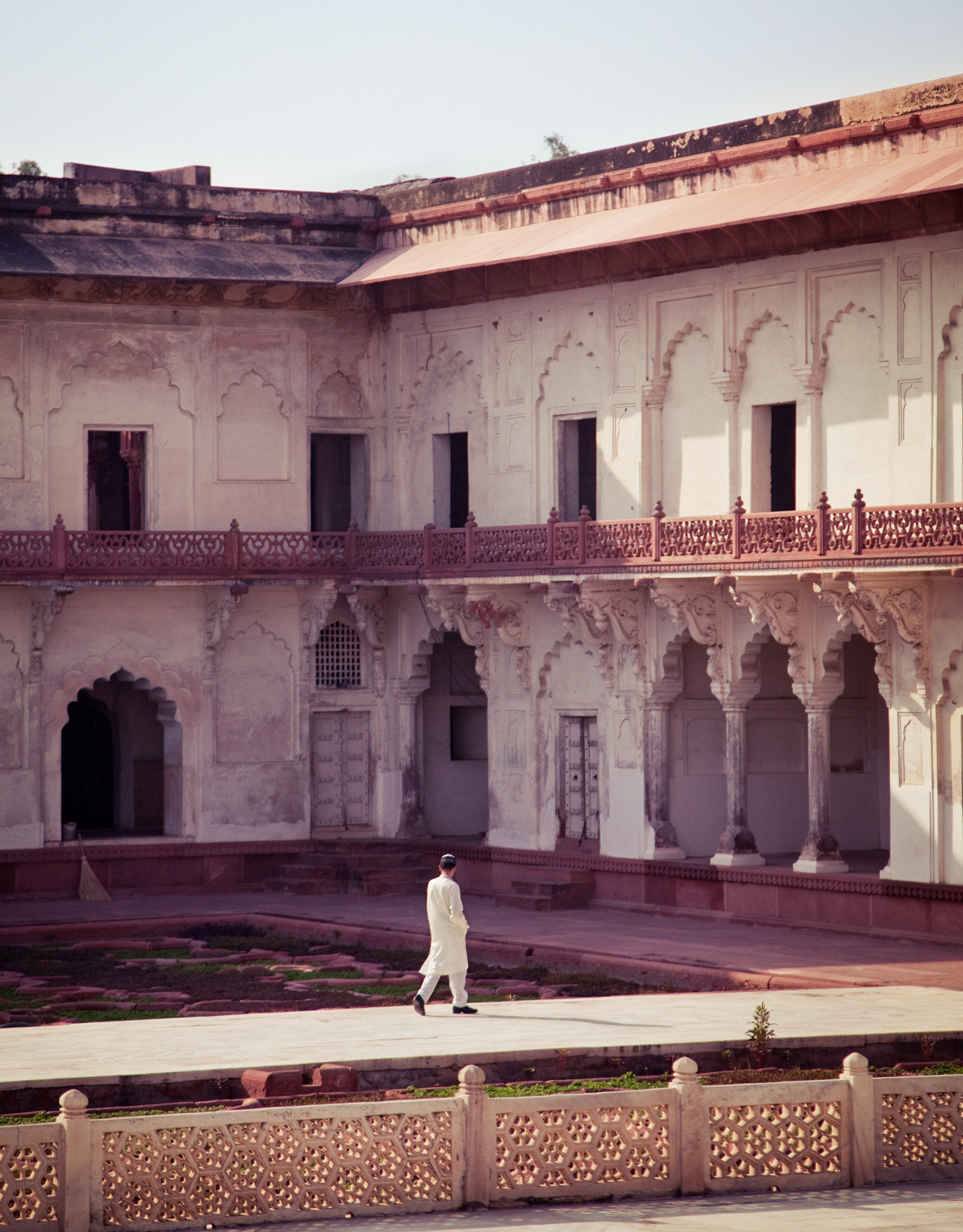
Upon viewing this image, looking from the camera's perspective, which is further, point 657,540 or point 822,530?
point 657,540

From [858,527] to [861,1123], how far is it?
9.12m

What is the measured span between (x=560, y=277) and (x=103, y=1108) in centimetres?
1305

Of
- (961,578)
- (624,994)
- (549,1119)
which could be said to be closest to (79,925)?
(624,994)

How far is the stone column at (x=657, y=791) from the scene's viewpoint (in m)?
21.7

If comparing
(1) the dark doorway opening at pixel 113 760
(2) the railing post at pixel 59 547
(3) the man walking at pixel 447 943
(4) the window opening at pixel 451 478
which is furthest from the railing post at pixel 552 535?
(3) the man walking at pixel 447 943

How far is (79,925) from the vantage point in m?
20.6

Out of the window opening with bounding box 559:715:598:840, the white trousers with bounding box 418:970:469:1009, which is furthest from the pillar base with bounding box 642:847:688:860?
the white trousers with bounding box 418:970:469:1009

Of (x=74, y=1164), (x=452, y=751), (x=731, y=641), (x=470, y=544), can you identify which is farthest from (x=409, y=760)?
(x=74, y=1164)

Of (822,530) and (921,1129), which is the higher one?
(822,530)

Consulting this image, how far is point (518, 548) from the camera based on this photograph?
22391 mm

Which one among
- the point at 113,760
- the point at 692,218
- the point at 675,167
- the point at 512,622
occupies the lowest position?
the point at 113,760

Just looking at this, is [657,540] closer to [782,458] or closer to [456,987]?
[782,458]

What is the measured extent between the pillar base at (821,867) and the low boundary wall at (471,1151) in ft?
31.1

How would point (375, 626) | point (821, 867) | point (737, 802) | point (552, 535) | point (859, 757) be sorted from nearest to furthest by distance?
point (821, 867) < point (737, 802) < point (552, 535) < point (859, 757) < point (375, 626)
